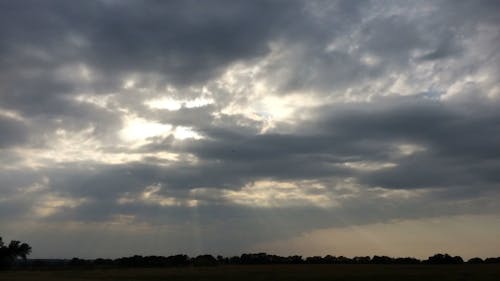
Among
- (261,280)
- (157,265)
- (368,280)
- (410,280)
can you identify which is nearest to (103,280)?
(261,280)

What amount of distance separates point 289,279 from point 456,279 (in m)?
28.0

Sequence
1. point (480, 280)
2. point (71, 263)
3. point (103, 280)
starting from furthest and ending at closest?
point (71, 263) → point (103, 280) → point (480, 280)

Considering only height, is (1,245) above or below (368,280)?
above

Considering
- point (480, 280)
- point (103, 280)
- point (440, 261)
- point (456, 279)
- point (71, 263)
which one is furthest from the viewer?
point (71, 263)

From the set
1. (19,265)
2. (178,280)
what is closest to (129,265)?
(19,265)

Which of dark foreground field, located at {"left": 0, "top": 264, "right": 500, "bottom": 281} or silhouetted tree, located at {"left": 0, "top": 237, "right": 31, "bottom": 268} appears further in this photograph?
silhouetted tree, located at {"left": 0, "top": 237, "right": 31, "bottom": 268}

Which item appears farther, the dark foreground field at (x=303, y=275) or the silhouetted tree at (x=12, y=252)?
the silhouetted tree at (x=12, y=252)

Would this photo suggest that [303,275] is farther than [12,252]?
No

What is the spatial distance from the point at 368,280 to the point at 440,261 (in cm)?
9826

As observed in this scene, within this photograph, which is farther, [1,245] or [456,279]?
[1,245]

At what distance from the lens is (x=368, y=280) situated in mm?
92062

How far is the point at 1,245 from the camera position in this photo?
190375 mm

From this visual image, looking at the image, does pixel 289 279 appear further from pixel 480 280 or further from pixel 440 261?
pixel 440 261

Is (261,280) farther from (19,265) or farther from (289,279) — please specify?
(19,265)
